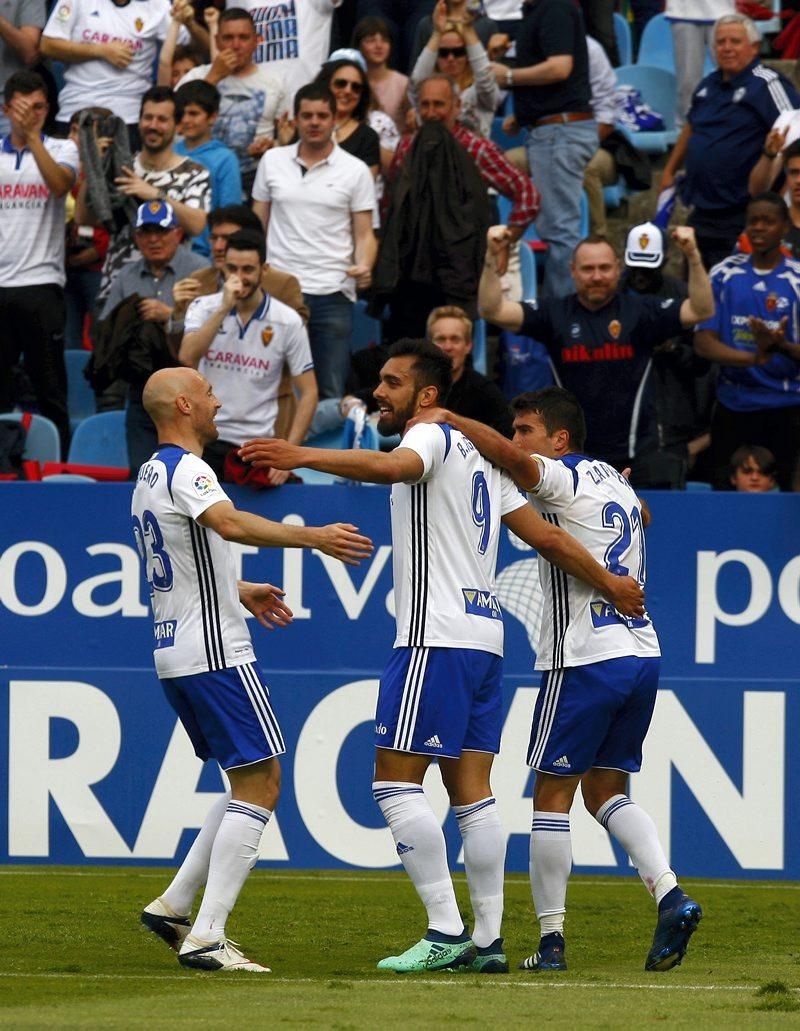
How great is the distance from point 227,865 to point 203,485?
1.28 metres

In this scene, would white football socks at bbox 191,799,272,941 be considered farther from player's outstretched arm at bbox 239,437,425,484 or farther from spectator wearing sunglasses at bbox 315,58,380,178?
spectator wearing sunglasses at bbox 315,58,380,178

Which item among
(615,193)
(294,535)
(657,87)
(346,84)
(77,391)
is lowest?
(77,391)

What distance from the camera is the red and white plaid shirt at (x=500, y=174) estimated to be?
1128 centimetres

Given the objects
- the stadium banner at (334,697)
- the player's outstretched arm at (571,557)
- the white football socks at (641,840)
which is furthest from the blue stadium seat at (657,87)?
the white football socks at (641,840)

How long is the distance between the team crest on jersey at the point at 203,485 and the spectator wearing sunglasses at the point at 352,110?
5997mm

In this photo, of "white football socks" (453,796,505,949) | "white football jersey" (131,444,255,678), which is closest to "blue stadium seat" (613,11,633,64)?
"white football jersey" (131,444,255,678)

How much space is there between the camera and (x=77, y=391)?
1250cm

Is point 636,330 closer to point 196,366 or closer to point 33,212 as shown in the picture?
point 196,366

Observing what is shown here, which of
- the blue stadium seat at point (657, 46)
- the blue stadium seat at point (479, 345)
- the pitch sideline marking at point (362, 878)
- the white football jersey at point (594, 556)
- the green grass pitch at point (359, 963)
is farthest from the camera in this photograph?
the blue stadium seat at point (657, 46)

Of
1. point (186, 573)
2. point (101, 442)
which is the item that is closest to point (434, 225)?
point (101, 442)

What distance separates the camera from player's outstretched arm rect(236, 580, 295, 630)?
6.78m

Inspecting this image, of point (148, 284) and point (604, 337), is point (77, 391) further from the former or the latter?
point (604, 337)

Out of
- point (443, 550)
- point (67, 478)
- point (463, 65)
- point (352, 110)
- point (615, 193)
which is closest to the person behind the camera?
point (443, 550)

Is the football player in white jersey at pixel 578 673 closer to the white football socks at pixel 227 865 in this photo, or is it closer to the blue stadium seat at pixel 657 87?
the white football socks at pixel 227 865
